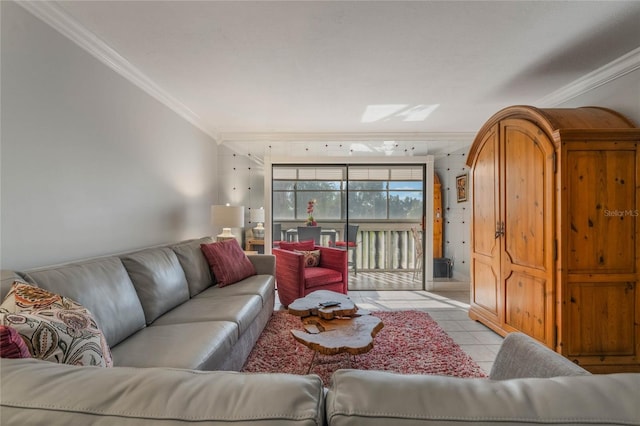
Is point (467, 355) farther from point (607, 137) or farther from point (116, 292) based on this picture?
point (116, 292)

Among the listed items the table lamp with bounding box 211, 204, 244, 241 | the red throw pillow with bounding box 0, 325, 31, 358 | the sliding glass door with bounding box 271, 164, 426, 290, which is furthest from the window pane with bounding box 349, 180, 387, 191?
the red throw pillow with bounding box 0, 325, 31, 358

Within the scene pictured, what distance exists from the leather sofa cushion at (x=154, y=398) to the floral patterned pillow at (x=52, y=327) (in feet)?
1.80

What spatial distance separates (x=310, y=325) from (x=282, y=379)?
1663mm

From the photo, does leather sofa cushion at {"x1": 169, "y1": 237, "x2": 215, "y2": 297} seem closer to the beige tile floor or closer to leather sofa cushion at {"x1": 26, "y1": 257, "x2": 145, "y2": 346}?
leather sofa cushion at {"x1": 26, "y1": 257, "x2": 145, "y2": 346}

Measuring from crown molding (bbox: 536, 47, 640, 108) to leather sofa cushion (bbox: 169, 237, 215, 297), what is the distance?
4108mm

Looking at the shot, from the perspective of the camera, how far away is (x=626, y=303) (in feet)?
7.32

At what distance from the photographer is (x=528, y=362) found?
940 mm

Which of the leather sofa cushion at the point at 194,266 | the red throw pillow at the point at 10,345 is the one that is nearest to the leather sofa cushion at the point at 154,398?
the red throw pillow at the point at 10,345

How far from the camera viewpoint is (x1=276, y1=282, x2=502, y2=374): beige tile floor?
2.65 metres

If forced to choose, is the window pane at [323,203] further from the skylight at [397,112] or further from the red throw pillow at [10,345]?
the red throw pillow at [10,345]

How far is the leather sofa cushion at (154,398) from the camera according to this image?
1.61 ft

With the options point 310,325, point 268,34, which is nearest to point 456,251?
point 310,325

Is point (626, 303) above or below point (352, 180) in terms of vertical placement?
below

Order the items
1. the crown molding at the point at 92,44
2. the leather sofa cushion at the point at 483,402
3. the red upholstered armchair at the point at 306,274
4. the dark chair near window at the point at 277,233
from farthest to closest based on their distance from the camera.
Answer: the dark chair near window at the point at 277,233 → the red upholstered armchair at the point at 306,274 → the crown molding at the point at 92,44 → the leather sofa cushion at the point at 483,402
